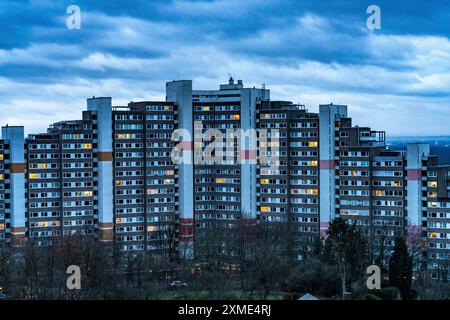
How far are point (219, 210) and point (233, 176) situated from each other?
174 centimetres

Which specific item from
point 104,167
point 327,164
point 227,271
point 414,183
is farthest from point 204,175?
point 414,183

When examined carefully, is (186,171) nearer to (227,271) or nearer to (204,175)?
(204,175)

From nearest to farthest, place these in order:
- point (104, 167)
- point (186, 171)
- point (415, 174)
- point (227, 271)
A: point (227, 271) < point (415, 174) < point (104, 167) < point (186, 171)

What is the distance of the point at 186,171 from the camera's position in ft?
90.2

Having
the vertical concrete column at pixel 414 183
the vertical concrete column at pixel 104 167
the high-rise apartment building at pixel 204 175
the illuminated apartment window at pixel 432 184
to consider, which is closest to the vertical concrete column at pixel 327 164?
the high-rise apartment building at pixel 204 175

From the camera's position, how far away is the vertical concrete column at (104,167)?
26.2 m

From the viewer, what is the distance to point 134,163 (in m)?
27.3

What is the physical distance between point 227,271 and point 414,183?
8.97 meters

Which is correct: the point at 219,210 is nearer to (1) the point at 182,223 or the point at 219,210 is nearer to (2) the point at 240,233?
(1) the point at 182,223

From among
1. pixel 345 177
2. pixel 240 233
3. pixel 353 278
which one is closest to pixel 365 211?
pixel 345 177

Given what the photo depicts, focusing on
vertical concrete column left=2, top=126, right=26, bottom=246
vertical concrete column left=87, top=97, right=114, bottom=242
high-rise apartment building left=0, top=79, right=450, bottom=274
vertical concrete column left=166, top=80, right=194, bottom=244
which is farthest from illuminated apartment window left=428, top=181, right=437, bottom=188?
vertical concrete column left=2, top=126, right=26, bottom=246

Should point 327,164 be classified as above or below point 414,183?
above
